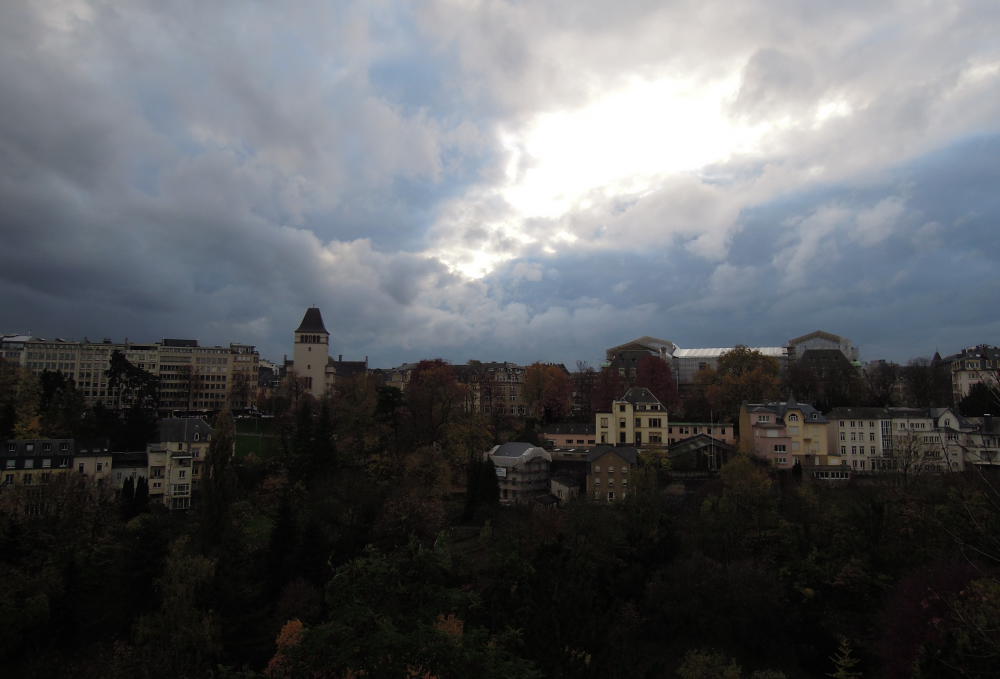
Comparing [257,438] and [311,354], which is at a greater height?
[311,354]

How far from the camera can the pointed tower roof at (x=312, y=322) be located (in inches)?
3401

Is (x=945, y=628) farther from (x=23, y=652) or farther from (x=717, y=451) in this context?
(x=23, y=652)

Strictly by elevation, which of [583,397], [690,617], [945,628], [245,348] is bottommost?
[690,617]

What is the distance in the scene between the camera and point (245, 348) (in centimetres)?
10338

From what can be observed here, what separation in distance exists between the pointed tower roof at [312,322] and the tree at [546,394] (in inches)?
1203

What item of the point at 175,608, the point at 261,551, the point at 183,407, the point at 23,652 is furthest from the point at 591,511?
the point at 183,407

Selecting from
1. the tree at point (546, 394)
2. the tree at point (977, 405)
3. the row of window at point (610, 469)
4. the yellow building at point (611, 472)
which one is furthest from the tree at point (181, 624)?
the tree at point (977, 405)

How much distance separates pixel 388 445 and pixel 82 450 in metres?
20.6

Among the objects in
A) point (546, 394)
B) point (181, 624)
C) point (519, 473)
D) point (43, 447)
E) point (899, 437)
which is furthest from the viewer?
point (546, 394)

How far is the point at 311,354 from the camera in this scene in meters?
85.8

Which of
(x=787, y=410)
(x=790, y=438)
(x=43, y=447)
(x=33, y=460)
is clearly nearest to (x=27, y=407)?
(x=43, y=447)

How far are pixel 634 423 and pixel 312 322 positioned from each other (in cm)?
4856

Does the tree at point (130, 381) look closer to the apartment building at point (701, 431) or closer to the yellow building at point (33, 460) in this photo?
the yellow building at point (33, 460)

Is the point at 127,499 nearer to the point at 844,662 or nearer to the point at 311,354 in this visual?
the point at 844,662
